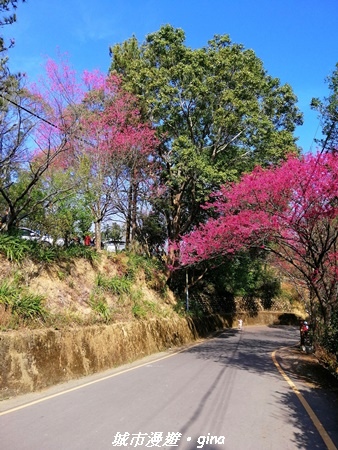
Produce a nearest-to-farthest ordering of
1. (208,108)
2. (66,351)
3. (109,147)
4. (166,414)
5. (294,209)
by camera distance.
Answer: (166,414) < (66,351) < (294,209) < (109,147) < (208,108)

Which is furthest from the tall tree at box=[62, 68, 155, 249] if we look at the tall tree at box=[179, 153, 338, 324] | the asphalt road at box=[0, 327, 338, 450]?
the asphalt road at box=[0, 327, 338, 450]

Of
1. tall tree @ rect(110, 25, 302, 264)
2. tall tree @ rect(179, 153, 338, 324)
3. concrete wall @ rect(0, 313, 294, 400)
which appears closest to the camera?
concrete wall @ rect(0, 313, 294, 400)

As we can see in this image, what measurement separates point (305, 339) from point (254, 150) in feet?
31.2

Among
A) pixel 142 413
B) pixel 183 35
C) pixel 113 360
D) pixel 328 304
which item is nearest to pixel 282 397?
pixel 142 413

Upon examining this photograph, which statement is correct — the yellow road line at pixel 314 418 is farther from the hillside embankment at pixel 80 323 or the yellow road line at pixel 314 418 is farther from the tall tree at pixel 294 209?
the hillside embankment at pixel 80 323

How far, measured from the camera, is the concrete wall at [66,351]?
8.14 metres

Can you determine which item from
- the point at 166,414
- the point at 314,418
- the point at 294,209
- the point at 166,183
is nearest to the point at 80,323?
the point at 166,414

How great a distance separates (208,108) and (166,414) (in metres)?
15.6

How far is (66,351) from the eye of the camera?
389 inches

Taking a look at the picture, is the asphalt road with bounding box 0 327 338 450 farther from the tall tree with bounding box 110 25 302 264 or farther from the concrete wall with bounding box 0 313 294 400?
the tall tree with bounding box 110 25 302 264

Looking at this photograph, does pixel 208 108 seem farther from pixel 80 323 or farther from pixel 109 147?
pixel 80 323

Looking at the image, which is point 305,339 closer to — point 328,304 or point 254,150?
point 328,304

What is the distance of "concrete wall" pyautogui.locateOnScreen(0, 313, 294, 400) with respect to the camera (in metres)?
8.14

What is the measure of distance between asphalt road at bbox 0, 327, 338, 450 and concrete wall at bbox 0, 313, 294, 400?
1.23 feet
